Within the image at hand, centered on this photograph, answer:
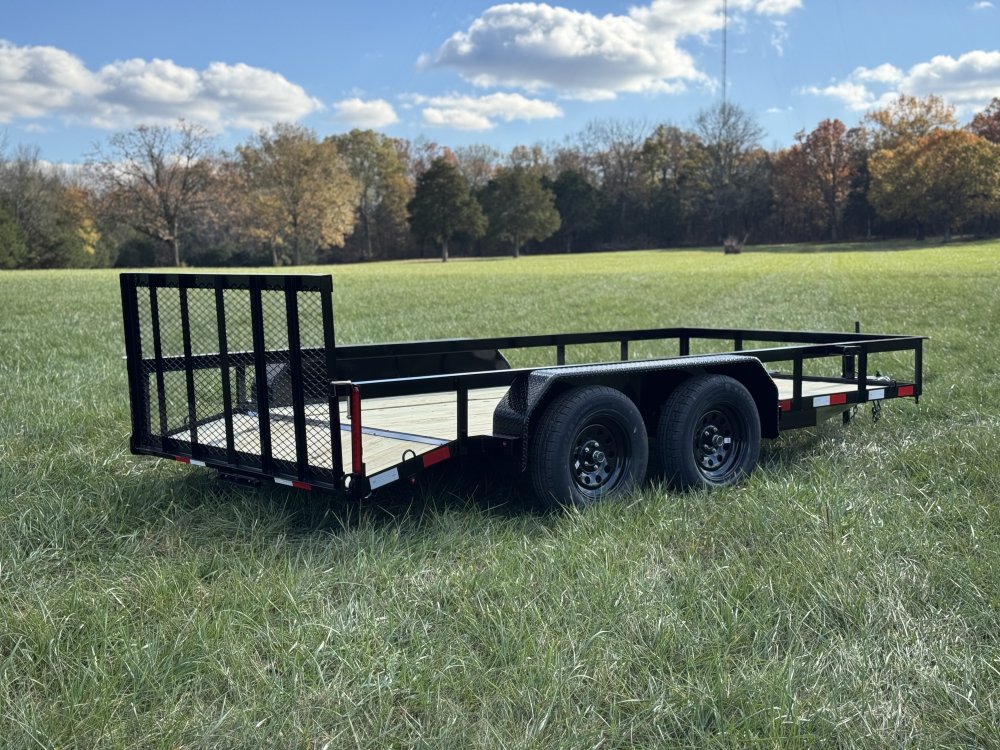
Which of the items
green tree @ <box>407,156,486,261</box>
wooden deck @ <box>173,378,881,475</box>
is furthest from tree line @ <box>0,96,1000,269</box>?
wooden deck @ <box>173,378,881,475</box>

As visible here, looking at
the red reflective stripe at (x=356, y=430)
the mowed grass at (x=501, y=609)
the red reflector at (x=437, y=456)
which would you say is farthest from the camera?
the red reflector at (x=437, y=456)

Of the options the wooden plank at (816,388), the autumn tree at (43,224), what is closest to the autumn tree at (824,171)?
the autumn tree at (43,224)

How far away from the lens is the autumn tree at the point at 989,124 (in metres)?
90.2

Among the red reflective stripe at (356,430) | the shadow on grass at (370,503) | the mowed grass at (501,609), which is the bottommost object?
the mowed grass at (501,609)

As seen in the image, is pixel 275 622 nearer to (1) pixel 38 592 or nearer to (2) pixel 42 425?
(1) pixel 38 592

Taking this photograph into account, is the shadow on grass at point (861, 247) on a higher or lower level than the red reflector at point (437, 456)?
higher

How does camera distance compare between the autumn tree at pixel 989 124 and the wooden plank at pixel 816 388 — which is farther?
the autumn tree at pixel 989 124

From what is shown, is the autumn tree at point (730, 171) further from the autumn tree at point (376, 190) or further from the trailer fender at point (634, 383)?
the trailer fender at point (634, 383)

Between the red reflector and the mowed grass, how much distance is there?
1.17 feet

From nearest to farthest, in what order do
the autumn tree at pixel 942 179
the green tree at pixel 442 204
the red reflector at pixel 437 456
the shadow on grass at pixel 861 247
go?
the red reflector at pixel 437 456 < the shadow on grass at pixel 861 247 < the autumn tree at pixel 942 179 < the green tree at pixel 442 204

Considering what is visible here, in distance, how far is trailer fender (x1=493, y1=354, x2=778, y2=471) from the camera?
4.72 metres

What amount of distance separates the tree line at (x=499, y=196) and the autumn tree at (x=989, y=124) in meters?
0.19

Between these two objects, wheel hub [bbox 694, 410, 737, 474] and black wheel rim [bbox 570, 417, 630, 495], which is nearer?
black wheel rim [bbox 570, 417, 630, 495]

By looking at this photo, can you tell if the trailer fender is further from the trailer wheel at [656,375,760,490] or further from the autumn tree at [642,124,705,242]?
the autumn tree at [642,124,705,242]
